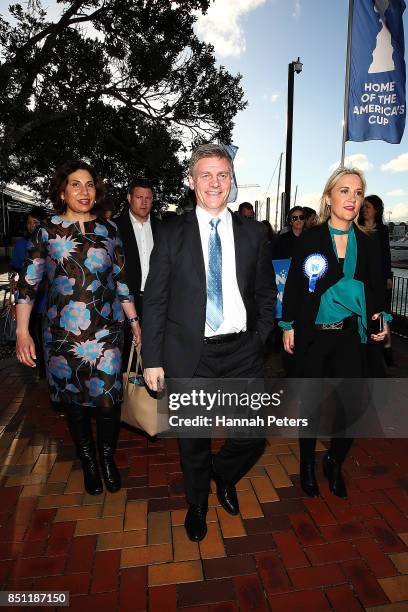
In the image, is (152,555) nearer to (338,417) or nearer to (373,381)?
(338,417)

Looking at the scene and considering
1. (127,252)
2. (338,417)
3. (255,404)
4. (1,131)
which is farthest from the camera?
(1,131)

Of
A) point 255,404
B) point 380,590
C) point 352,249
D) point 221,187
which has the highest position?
point 221,187

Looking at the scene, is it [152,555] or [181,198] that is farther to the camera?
[181,198]

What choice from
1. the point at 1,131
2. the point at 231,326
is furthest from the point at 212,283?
the point at 1,131

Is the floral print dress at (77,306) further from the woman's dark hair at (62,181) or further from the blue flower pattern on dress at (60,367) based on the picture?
the woman's dark hair at (62,181)

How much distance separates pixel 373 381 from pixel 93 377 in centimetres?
185

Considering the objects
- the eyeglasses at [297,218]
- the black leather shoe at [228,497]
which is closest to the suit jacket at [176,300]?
the black leather shoe at [228,497]

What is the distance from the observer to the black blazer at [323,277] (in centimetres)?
256

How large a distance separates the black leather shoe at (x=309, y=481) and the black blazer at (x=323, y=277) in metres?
0.82

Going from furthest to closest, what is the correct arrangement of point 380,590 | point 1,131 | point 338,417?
point 1,131 → point 338,417 → point 380,590

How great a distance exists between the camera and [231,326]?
89.0 inches

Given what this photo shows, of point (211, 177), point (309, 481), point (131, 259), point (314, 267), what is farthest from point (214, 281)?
point (131, 259)

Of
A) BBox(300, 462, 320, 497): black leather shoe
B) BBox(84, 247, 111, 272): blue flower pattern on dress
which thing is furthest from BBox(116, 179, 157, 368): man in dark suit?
BBox(300, 462, 320, 497): black leather shoe

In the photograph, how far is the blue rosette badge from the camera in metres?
2.56
